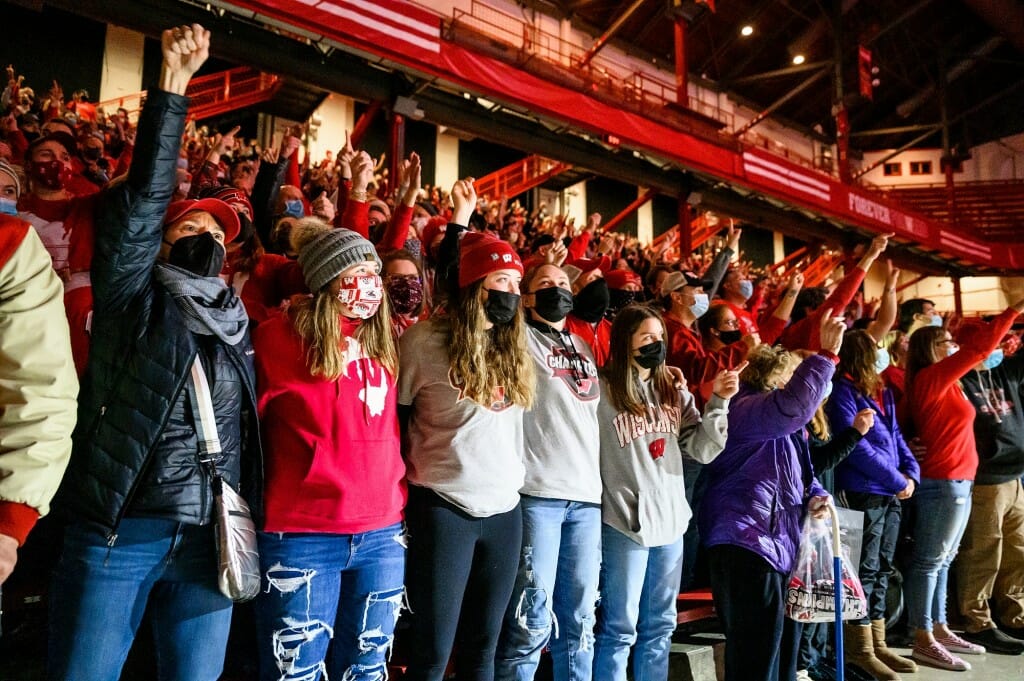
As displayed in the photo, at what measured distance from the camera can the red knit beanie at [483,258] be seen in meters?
2.45

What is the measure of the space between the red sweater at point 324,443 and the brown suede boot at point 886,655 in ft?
10.5

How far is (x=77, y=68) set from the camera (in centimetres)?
1112

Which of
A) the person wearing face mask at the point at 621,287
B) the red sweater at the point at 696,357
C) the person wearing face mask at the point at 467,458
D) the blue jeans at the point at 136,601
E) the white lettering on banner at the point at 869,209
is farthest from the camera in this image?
the white lettering on banner at the point at 869,209

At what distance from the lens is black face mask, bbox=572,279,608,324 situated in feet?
10.0

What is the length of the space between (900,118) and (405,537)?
26.1 meters

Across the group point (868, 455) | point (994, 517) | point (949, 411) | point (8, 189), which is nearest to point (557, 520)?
point (8, 189)

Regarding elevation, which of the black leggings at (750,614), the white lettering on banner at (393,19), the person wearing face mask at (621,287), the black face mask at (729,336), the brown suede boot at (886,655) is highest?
the white lettering on banner at (393,19)

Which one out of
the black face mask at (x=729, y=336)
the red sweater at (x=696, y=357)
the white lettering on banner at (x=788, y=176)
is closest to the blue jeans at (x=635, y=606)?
the red sweater at (x=696, y=357)

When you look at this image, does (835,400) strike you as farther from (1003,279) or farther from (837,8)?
(1003,279)

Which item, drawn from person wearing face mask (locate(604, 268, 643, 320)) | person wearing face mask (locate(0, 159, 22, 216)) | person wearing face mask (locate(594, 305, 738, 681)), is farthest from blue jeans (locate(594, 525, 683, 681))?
person wearing face mask (locate(0, 159, 22, 216))

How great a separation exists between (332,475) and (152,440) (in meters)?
0.47

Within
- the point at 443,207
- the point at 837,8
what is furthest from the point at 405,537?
the point at 837,8

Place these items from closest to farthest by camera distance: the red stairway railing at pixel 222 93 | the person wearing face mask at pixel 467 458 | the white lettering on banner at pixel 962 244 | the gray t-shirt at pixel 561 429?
1. the person wearing face mask at pixel 467 458
2. the gray t-shirt at pixel 561 429
3. the red stairway railing at pixel 222 93
4. the white lettering on banner at pixel 962 244

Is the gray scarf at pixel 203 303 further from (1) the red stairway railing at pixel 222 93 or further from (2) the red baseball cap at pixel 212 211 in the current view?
(1) the red stairway railing at pixel 222 93
